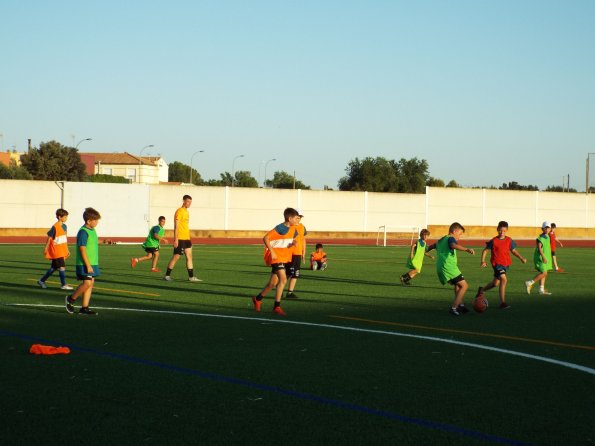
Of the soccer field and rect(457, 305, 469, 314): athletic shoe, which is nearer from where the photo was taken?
the soccer field

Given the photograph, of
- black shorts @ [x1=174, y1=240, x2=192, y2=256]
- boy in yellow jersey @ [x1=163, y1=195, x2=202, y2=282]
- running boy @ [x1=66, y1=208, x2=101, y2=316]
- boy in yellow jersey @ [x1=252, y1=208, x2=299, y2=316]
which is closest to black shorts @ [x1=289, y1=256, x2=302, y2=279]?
boy in yellow jersey @ [x1=252, y1=208, x2=299, y2=316]

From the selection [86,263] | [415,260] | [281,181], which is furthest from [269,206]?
[281,181]

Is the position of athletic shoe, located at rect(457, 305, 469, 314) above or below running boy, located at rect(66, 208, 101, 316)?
below

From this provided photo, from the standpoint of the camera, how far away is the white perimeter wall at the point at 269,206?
5462 cm

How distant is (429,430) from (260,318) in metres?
7.25

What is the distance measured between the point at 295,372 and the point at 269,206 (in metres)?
53.2

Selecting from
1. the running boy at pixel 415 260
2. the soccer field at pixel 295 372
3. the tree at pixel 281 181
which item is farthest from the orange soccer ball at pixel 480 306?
the tree at pixel 281 181

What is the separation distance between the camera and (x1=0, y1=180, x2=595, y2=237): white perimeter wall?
54.6 meters

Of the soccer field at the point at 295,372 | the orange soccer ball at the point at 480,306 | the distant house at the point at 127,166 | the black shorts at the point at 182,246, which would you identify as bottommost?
the soccer field at the point at 295,372

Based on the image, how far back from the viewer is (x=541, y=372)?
9125 mm

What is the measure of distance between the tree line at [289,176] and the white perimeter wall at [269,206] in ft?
137

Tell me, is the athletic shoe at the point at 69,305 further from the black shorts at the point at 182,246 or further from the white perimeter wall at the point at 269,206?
the white perimeter wall at the point at 269,206

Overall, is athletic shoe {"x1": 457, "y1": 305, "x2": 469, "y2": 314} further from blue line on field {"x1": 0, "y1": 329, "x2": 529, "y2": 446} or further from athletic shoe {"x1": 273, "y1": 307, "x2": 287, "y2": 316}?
blue line on field {"x1": 0, "y1": 329, "x2": 529, "y2": 446}

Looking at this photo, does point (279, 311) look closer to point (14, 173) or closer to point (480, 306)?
point (480, 306)
